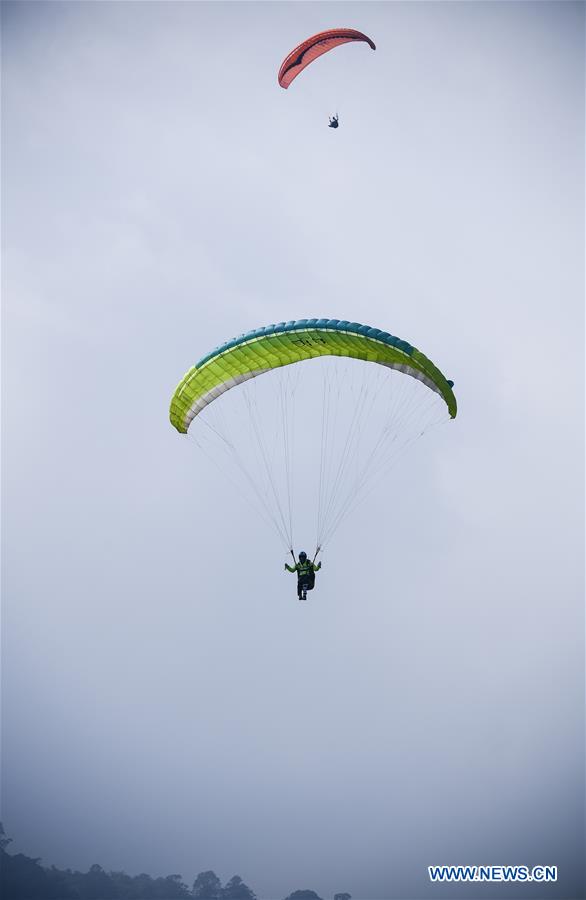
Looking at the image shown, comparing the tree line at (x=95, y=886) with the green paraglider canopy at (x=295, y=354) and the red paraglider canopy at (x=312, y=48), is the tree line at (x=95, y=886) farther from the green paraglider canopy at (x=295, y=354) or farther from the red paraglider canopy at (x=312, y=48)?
the red paraglider canopy at (x=312, y=48)

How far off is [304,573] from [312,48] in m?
18.7

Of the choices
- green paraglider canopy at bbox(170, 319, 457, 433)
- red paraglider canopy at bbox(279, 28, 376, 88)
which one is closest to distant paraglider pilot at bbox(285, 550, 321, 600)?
green paraglider canopy at bbox(170, 319, 457, 433)

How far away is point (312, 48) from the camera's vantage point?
31750 millimetres

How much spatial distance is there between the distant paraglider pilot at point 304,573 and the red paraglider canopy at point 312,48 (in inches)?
681

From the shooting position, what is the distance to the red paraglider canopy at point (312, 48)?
31297 millimetres

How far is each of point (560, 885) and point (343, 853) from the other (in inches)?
1472

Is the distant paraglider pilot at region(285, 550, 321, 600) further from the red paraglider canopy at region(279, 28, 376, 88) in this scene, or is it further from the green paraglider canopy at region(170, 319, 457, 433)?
the red paraglider canopy at region(279, 28, 376, 88)

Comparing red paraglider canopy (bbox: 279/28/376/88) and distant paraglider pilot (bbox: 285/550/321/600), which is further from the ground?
red paraglider canopy (bbox: 279/28/376/88)

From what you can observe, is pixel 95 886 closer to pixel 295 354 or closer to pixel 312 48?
pixel 295 354

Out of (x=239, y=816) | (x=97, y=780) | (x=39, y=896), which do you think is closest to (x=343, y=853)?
(x=239, y=816)

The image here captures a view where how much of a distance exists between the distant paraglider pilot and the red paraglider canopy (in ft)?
56.7

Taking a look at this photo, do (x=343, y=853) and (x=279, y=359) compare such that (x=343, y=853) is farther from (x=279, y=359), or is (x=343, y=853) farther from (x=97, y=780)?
(x=279, y=359)

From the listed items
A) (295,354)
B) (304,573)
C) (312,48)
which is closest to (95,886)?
(304,573)

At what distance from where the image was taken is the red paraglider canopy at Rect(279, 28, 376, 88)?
3130cm
